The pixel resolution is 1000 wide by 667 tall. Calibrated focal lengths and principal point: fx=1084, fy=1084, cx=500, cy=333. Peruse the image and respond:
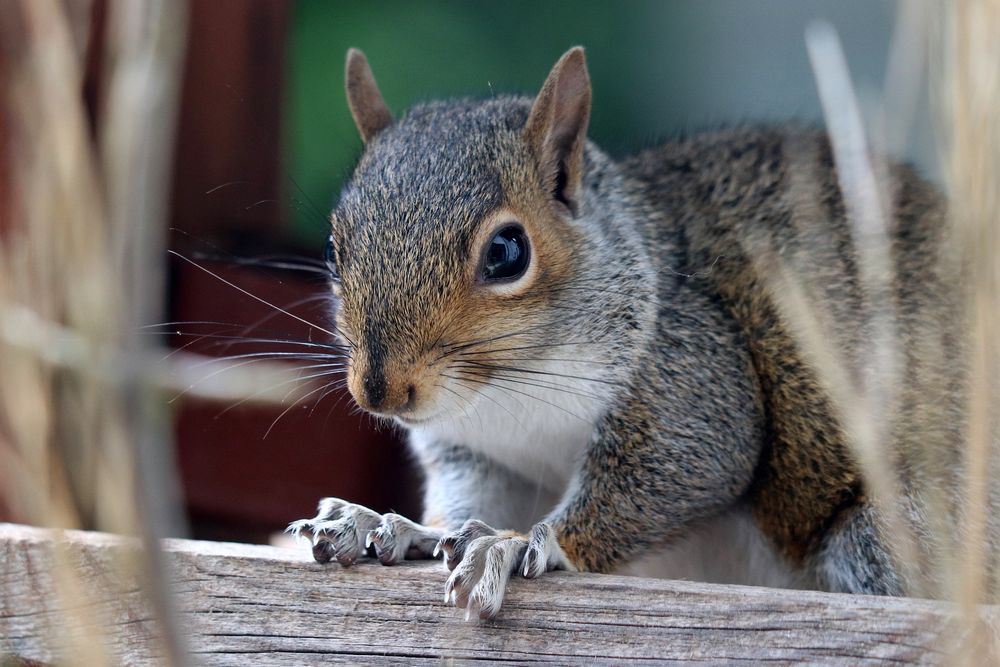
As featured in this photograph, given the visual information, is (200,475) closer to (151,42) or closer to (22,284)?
(22,284)

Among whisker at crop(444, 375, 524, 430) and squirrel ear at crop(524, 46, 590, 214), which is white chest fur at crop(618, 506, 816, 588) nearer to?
whisker at crop(444, 375, 524, 430)

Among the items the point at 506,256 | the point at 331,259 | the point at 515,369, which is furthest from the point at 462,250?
the point at 331,259

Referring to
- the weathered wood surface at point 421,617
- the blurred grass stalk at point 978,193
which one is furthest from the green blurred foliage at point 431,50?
the blurred grass stalk at point 978,193

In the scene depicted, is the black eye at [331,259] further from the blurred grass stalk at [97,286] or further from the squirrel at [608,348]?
the blurred grass stalk at [97,286]

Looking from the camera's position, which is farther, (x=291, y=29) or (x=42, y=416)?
(x=291, y=29)

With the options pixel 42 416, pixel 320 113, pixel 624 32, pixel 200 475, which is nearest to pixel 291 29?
pixel 320 113

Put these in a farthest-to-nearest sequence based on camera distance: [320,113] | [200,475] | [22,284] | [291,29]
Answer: [320,113] < [291,29] < [200,475] < [22,284]
